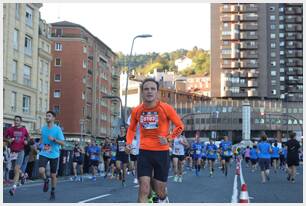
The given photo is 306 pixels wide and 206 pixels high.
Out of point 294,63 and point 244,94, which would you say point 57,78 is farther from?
point 294,63

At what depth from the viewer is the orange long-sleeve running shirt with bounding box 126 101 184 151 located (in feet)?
25.5

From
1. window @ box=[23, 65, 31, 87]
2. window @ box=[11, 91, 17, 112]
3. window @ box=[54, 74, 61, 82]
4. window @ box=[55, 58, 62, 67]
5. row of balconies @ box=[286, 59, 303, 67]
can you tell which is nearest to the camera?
window @ box=[11, 91, 17, 112]

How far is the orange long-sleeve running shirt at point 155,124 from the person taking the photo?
7.79 meters

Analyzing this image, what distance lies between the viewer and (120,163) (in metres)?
19.2

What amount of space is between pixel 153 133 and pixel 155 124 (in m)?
0.13

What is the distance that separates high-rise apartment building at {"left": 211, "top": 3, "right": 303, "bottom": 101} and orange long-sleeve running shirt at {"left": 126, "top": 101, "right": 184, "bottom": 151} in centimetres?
11276

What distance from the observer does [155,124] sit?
7.78 metres

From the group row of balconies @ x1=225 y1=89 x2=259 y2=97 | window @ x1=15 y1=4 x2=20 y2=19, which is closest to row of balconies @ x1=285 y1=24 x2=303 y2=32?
row of balconies @ x1=225 y1=89 x2=259 y2=97

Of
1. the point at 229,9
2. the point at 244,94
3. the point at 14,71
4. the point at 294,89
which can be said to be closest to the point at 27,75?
the point at 14,71

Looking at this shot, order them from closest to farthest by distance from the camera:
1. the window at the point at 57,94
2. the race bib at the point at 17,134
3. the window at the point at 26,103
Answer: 1. the race bib at the point at 17,134
2. the window at the point at 26,103
3. the window at the point at 57,94

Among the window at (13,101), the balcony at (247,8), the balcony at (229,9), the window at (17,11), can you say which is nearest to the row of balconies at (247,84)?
the balcony at (247,8)

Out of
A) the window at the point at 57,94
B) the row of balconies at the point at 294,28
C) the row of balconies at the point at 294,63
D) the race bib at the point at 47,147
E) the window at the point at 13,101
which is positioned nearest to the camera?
the race bib at the point at 47,147

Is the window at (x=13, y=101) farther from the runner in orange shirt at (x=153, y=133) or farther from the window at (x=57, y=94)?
the runner in orange shirt at (x=153, y=133)

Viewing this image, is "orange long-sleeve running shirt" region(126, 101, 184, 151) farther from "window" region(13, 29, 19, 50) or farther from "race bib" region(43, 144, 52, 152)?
"window" region(13, 29, 19, 50)
